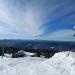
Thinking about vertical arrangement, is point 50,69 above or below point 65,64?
below

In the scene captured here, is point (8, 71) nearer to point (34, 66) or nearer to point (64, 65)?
point (34, 66)

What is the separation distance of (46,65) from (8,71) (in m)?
1.22

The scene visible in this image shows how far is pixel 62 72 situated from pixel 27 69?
3.68 ft

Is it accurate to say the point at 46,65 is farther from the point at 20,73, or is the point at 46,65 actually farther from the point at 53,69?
the point at 20,73

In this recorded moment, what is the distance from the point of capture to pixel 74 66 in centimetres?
449

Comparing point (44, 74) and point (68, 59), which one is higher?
point (68, 59)

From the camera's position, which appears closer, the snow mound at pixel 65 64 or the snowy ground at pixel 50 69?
the snow mound at pixel 65 64

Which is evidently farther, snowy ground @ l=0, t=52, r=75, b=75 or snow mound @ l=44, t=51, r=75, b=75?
snowy ground @ l=0, t=52, r=75, b=75

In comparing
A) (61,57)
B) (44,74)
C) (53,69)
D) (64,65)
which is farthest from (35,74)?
(61,57)

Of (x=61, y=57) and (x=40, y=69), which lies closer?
(x=40, y=69)

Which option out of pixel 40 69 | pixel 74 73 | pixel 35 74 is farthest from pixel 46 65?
pixel 74 73

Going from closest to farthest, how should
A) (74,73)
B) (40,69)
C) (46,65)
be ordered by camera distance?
(74,73) → (40,69) → (46,65)

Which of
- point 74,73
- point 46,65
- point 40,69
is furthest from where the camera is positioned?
point 46,65

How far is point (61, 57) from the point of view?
17.9ft
